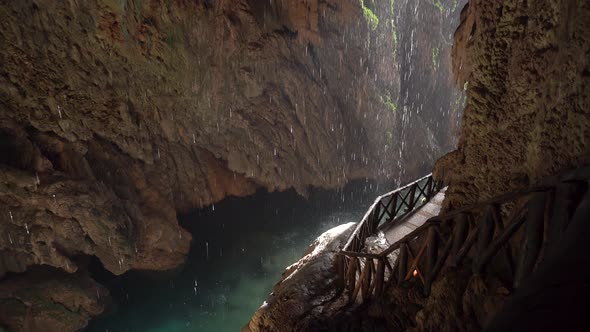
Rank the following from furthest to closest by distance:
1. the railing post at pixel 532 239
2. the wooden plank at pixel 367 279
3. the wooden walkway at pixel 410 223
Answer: the wooden walkway at pixel 410 223 → the wooden plank at pixel 367 279 → the railing post at pixel 532 239

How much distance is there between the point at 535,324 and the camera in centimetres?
68

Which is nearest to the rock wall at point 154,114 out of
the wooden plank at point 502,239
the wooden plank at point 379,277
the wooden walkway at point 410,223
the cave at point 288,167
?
the cave at point 288,167

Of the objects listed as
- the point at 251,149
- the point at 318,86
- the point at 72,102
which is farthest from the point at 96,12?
the point at 318,86

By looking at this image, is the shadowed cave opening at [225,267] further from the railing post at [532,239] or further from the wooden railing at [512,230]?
the railing post at [532,239]

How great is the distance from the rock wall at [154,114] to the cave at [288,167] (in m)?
0.07

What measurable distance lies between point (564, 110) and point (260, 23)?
36.8ft

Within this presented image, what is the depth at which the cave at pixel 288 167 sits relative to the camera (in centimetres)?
230

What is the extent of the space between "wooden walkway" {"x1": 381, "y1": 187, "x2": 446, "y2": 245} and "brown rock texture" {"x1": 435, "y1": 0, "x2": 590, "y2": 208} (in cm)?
290

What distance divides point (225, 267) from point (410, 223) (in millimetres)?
10342

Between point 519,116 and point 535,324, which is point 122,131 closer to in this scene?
point 519,116

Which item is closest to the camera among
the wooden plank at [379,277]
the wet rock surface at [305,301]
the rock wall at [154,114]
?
the wooden plank at [379,277]

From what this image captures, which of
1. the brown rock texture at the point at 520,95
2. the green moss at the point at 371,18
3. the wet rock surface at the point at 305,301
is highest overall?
the green moss at the point at 371,18

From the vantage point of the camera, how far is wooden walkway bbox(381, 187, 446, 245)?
263 inches

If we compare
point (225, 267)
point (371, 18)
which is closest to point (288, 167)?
point (225, 267)
